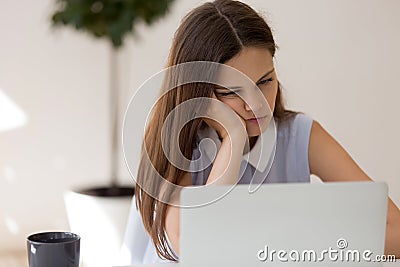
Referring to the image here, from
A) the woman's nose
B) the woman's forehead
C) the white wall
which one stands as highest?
the woman's forehead

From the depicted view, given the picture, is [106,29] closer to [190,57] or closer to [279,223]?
[190,57]

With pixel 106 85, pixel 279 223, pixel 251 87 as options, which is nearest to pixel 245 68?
pixel 251 87

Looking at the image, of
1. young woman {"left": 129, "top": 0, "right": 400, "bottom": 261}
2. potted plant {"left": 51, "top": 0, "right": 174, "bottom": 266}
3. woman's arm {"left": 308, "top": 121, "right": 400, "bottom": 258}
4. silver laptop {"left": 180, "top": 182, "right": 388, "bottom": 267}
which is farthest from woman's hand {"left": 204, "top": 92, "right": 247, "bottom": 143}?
potted plant {"left": 51, "top": 0, "right": 174, "bottom": 266}

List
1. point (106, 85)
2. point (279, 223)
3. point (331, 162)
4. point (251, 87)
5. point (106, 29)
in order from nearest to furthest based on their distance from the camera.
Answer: point (279, 223) < point (251, 87) < point (331, 162) < point (106, 29) < point (106, 85)

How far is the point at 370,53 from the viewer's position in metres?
3.08

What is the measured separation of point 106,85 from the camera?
2918 millimetres

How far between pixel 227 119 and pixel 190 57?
0.49ft

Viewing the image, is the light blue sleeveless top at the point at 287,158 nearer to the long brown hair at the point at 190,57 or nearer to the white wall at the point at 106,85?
the long brown hair at the point at 190,57

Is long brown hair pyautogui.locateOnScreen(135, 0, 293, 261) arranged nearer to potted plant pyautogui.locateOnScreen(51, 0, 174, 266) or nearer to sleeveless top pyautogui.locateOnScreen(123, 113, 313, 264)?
sleeveless top pyautogui.locateOnScreen(123, 113, 313, 264)

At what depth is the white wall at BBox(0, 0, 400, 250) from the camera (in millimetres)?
2846

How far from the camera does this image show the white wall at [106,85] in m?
2.85

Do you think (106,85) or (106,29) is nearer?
(106,29)

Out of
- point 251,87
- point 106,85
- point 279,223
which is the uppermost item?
point 251,87

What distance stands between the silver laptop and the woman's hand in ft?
1.45
